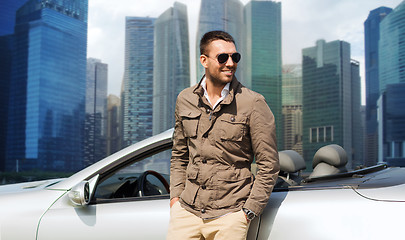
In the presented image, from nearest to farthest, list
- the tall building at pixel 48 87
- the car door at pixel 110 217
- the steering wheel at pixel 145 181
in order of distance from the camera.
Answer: the car door at pixel 110 217
the steering wheel at pixel 145 181
the tall building at pixel 48 87

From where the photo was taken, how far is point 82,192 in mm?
2135

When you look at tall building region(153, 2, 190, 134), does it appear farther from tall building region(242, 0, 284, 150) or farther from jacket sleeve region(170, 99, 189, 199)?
jacket sleeve region(170, 99, 189, 199)

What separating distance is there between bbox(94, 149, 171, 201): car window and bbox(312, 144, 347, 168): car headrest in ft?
3.38

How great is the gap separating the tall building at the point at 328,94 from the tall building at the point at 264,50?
846cm

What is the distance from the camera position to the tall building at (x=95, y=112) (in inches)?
4107

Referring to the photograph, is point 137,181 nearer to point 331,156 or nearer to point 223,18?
point 331,156

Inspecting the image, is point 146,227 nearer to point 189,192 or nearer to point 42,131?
point 189,192

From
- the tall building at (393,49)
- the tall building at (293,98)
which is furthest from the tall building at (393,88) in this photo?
the tall building at (293,98)

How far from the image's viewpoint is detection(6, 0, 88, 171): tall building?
9356 centimetres

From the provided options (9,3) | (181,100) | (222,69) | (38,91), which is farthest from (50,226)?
(9,3)

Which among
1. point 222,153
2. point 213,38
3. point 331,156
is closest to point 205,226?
point 222,153

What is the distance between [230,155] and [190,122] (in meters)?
0.26

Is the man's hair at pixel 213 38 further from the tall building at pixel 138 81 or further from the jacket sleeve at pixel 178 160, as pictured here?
the tall building at pixel 138 81

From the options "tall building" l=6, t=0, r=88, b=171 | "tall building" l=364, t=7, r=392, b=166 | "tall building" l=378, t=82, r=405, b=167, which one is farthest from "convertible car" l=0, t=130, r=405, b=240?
"tall building" l=364, t=7, r=392, b=166
